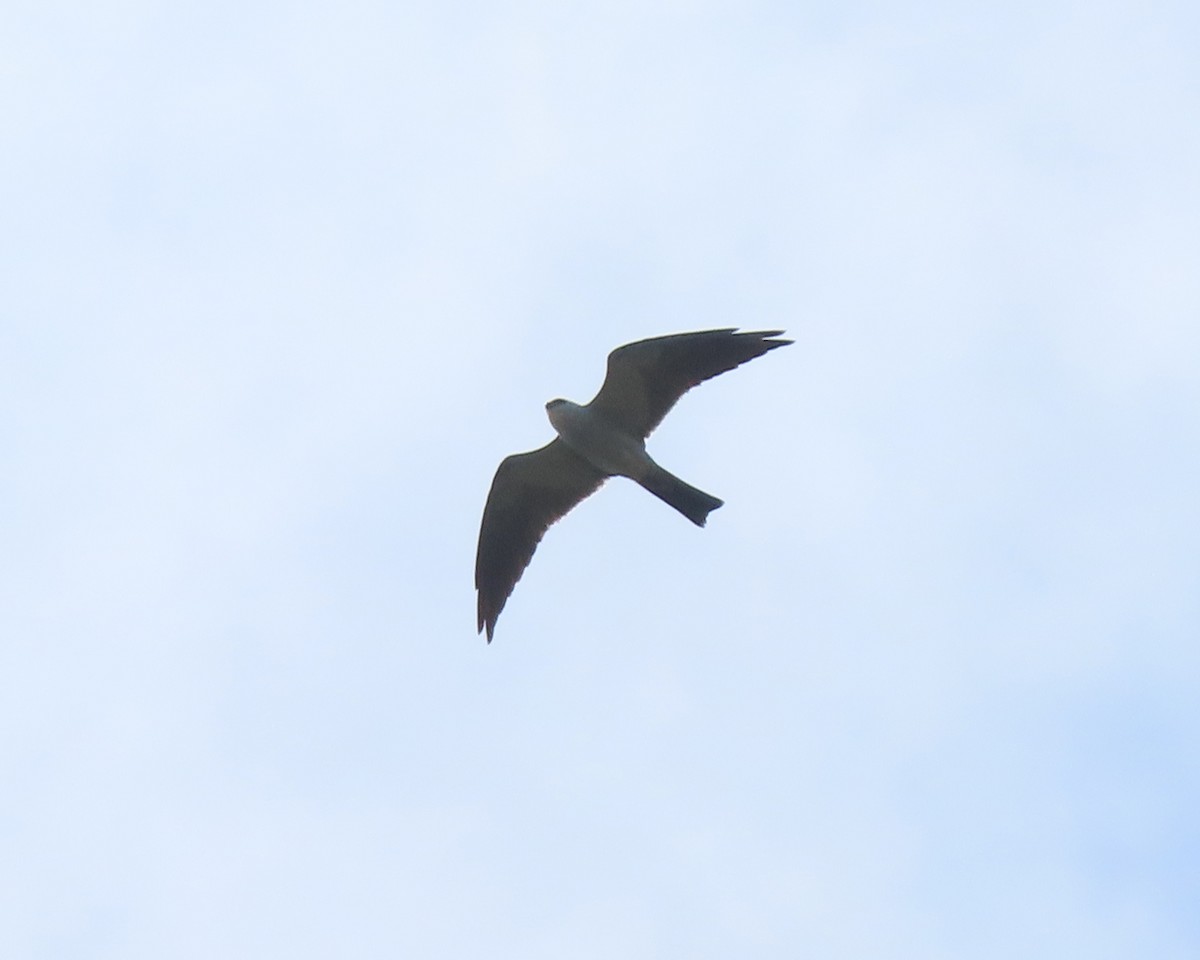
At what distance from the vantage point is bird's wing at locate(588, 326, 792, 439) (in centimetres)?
1531

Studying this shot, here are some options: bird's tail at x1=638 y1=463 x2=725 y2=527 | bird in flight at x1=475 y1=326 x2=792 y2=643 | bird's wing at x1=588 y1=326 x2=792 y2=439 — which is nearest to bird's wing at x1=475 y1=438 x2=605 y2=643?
bird in flight at x1=475 y1=326 x2=792 y2=643

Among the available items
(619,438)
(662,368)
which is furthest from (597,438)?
(662,368)

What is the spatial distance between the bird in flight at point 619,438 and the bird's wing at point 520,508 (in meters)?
0.01

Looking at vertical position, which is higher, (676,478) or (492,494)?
(492,494)

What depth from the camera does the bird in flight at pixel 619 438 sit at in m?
15.4

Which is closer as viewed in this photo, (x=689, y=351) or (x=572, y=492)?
(x=689, y=351)

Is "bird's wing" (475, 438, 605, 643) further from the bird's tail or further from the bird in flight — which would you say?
the bird's tail

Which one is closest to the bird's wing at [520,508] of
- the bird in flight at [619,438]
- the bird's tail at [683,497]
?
the bird in flight at [619,438]

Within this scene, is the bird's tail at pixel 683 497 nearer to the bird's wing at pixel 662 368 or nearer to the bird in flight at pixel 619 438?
the bird in flight at pixel 619 438

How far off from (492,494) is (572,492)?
2.66ft

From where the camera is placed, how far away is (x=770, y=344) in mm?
15211

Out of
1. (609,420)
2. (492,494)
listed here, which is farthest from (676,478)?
(492,494)

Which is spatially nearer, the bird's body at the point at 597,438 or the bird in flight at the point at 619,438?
the bird in flight at the point at 619,438

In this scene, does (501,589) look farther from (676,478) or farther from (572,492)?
(676,478)
